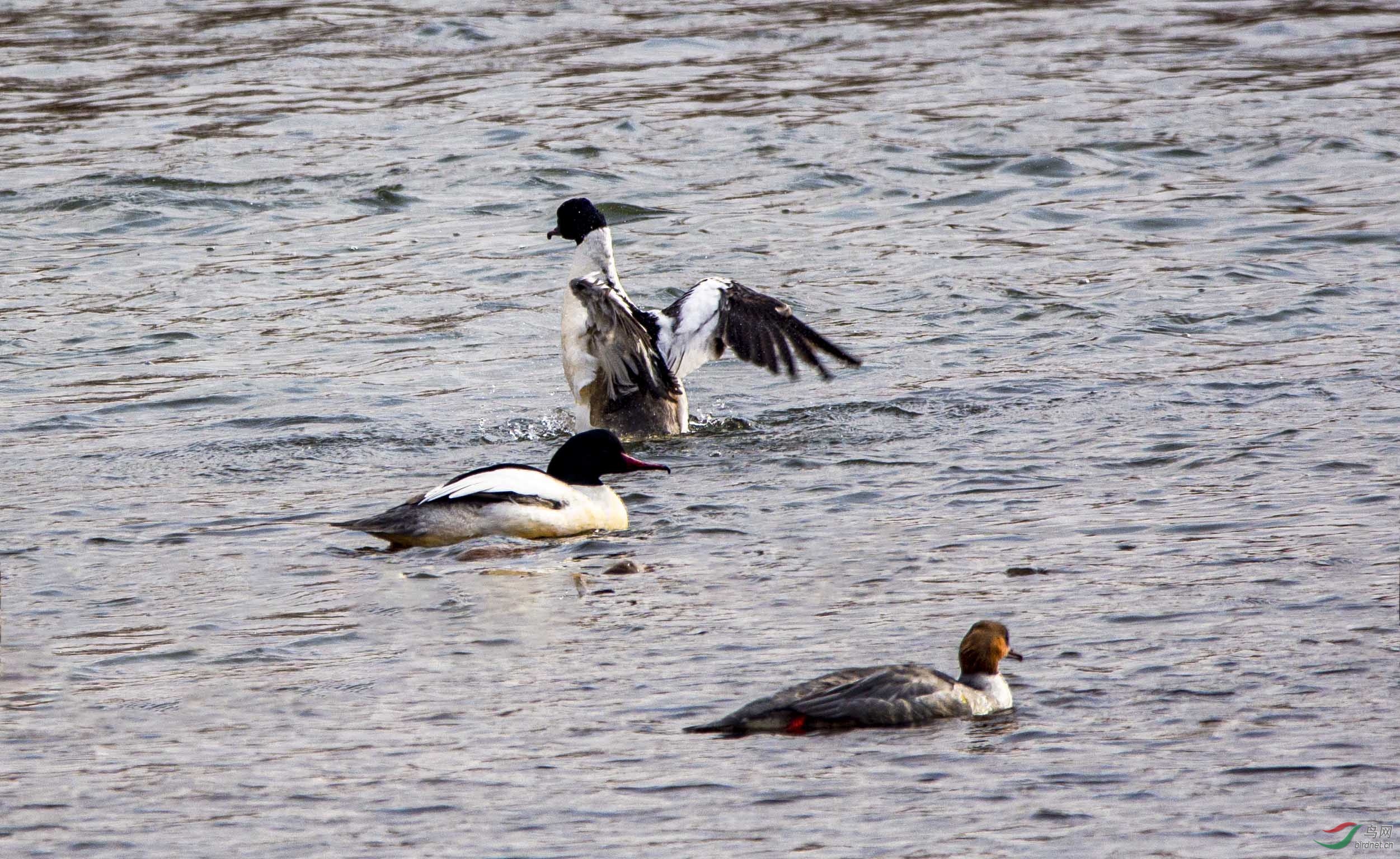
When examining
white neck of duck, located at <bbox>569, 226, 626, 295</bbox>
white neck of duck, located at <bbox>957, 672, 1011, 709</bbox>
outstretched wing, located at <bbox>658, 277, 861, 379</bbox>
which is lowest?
white neck of duck, located at <bbox>957, 672, 1011, 709</bbox>

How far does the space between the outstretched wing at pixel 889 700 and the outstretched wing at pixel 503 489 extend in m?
2.95

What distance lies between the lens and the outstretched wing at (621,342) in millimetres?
10914

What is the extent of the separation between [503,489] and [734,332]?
119 inches

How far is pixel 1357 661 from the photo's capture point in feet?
22.3

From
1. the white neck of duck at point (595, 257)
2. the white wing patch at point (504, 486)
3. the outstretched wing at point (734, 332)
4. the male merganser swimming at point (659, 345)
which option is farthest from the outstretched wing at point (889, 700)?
the white neck of duck at point (595, 257)

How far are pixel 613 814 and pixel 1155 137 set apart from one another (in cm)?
1391

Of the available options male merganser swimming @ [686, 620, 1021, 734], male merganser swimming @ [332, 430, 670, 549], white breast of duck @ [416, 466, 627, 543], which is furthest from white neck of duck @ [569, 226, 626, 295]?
male merganser swimming @ [686, 620, 1021, 734]

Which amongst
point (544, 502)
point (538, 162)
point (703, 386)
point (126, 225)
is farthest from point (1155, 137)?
point (544, 502)

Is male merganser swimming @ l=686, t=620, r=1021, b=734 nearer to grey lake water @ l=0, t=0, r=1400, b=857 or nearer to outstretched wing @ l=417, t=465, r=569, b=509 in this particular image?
grey lake water @ l=0, t=0, r=1400, b=857

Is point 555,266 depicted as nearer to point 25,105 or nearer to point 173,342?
point 173,342

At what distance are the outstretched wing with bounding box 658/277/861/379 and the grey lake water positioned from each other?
0.41 meters

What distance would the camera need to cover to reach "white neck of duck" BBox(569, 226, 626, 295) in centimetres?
1175

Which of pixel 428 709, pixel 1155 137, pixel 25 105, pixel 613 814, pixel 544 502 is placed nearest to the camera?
pixel 613 814

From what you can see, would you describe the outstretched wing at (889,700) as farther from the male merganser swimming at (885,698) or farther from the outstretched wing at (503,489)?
the outstretched wing at (503,489)
